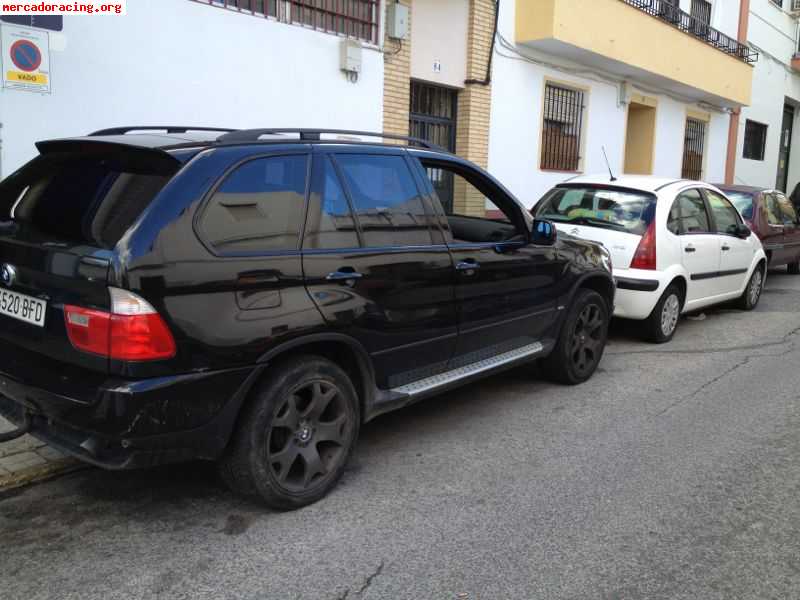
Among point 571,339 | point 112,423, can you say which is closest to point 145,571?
point 112,423

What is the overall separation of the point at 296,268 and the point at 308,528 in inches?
47.4

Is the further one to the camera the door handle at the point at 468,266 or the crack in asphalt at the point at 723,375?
the crack in asphalt at the point at 723,375

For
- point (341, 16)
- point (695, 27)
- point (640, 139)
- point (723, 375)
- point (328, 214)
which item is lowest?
point (723, 375)

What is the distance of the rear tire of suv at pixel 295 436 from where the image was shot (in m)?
3.26

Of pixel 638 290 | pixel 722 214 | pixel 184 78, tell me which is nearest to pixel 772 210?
Result: pixel 722 214

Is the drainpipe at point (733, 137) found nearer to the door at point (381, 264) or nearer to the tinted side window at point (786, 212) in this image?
the tinted side window at point (786, 212)

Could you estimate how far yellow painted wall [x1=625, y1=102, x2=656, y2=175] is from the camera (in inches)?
627

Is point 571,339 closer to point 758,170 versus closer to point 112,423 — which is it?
point 112,423

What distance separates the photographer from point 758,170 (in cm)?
2191

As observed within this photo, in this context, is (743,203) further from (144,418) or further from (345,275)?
(144,418)

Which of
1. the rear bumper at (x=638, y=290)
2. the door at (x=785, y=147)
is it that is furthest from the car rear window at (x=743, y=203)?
the door at (x=785, y=147)

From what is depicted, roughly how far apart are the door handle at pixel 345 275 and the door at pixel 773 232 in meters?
8.44

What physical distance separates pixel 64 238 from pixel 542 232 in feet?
9.90

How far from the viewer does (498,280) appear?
4547mm
